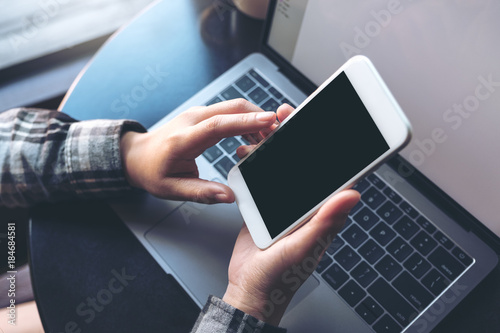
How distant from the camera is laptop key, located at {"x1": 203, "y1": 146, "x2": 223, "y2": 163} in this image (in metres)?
0.69

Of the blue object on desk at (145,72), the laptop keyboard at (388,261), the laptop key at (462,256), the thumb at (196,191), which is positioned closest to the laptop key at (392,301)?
the laptop keyboard at (388,261)

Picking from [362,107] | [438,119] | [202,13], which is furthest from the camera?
[202,13]

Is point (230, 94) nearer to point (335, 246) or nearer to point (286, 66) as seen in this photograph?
point (286, 66)

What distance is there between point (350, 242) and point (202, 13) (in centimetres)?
56

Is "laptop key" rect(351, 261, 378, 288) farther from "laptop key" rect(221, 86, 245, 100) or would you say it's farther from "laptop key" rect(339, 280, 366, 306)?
"laptop key" rect(221, 86, 245, 100)

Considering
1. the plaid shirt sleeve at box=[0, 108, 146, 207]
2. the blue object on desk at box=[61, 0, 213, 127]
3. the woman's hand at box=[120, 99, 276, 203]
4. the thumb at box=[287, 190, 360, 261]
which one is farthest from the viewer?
the blue object on desk at box=[61, 0, 213, 127]

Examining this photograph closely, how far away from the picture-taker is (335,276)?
1.99 feet

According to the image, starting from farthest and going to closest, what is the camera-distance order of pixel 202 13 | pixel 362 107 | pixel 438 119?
pixel 202 13
pixel 438 119
pixel 362 107

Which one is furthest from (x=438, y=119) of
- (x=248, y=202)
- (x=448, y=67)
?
(x=248, y=202)

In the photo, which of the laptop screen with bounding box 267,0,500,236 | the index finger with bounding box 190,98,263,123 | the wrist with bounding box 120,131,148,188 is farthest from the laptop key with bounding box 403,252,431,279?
the wrist with bounding box 120,131,148,188

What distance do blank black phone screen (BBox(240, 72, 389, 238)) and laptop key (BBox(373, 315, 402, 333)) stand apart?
0.20 metres

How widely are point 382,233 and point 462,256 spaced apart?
0.12 m

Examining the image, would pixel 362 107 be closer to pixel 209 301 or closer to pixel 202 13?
pixel 209 301

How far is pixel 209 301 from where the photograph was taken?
1.82 feet
